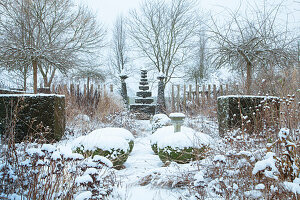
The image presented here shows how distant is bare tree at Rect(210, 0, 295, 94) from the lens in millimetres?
5789

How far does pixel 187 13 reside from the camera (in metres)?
15.9

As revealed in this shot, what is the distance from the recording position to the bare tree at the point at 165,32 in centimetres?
1584

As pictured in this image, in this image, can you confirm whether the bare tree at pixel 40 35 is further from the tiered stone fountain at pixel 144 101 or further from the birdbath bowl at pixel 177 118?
the birdbath bowl at pixel 177 118

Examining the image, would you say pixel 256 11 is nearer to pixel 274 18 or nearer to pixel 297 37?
pixel 274 18

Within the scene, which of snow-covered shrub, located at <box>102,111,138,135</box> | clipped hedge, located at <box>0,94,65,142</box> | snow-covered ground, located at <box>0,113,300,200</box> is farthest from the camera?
snow-covered shrub, located at <box>102,111,138,135</box>

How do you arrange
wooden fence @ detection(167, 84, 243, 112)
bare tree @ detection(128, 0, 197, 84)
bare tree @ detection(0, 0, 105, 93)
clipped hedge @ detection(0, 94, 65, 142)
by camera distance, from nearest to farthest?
1. clipped hedge @ detection(0, 94, 65, 142)
2. bare tree @ detection(0, 0, 105, 93)
3. wooden fence @ detection(167, 84, 243, 112)
4. bare tree @ detection(128, 0, 197, 84)

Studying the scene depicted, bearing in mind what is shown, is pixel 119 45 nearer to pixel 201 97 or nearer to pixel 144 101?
pixel 144 101

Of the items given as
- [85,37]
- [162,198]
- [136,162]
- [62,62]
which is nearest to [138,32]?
[85,37]

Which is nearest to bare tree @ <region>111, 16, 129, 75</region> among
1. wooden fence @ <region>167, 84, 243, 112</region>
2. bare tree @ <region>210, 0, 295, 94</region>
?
wooden fence @ <region>167, 84, 243, 112</region>

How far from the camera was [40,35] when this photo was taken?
8.62m

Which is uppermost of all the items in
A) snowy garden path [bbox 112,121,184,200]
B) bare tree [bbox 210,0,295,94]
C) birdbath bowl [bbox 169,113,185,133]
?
bare tree [bbox 210,0,295,94]

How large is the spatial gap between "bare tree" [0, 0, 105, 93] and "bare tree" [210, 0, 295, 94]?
5.48m

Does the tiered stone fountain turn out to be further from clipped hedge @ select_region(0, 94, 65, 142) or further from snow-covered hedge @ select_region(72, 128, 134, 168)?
snow-covered hedge @ select_region(72, 128, 134, 168)

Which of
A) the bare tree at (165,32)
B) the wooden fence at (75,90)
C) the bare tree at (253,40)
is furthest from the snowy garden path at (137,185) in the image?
the bare tree at (165,32)
